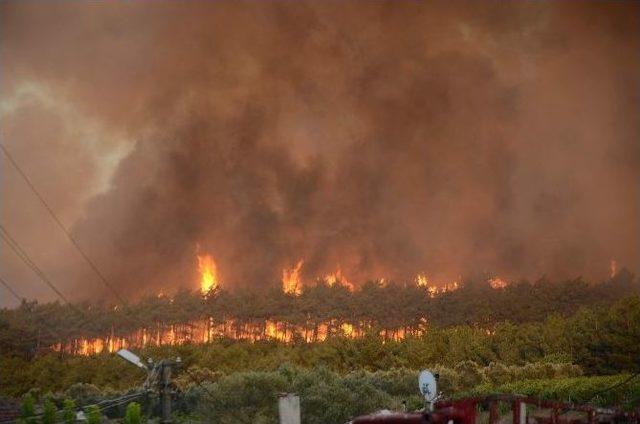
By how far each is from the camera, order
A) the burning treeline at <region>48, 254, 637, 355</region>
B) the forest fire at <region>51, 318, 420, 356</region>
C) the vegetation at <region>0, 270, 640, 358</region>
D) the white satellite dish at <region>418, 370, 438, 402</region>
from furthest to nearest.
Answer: the forest fire at <region>51, 318, 420, 356</region> < the burning treeline at <region>48, 254, 637, 355</region> < the vegetation at <region>0, 270, 640, 358</region> < the white satellite dish at <region>418, 370, 438, 402</region>

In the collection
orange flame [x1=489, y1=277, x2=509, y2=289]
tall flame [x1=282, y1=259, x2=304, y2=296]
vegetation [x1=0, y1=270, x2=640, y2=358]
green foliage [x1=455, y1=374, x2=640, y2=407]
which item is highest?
tall flame [x1=282, y1=259, x2=304, y2=296]

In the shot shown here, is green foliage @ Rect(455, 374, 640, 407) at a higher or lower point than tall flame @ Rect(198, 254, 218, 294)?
lower

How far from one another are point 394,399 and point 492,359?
64.2ft

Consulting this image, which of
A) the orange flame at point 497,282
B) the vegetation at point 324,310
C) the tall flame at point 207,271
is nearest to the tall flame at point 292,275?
the tall flame at point 207,271

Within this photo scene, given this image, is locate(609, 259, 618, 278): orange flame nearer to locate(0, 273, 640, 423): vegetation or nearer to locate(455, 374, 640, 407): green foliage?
locate(0, 273, 640, 423): vegetation

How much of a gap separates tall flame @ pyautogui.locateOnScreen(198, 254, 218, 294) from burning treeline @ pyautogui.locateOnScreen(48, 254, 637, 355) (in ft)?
48.6

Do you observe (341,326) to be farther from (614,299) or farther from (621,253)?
(621,253)

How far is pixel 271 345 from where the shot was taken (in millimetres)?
62688

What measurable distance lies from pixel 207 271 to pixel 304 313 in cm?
2662

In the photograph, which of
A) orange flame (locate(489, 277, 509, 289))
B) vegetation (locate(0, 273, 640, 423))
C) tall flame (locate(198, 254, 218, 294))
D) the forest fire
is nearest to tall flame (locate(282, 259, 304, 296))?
tall flame (locate(198, 254, 218, 294))

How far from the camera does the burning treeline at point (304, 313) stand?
229 feet

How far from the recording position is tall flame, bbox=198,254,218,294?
92000 mm

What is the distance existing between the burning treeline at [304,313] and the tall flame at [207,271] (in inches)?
584

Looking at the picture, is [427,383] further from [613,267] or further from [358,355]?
[613,267]
